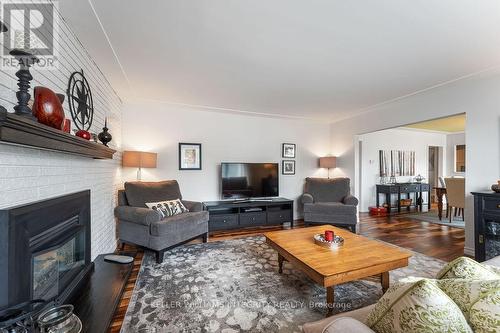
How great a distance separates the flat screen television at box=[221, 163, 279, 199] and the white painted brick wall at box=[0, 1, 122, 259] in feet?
6.04

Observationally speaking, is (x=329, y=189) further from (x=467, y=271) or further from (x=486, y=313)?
(x=486, y=313)

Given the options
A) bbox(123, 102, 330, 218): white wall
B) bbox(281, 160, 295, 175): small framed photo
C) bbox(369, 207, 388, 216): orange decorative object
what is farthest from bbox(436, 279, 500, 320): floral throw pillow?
bbox(369, 207, 388, 216): orange decorative object

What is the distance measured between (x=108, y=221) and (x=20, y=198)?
1927mm

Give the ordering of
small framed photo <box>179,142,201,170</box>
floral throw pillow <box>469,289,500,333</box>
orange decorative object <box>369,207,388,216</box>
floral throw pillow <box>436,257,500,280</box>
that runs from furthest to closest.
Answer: orange decorative object <box>369,207,388,216</box> < small framed photo <box>179,142,201,170</box> < floral throw pillow <box>436,257,500,280</box> < floral throw pillow <box>469,289,500,333</box>

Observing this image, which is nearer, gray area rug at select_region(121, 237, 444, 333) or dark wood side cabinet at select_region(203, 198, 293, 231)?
gray area rug at select_region(121, 237, 444, 333)

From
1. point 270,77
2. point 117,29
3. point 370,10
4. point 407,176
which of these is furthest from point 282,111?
point 407,176

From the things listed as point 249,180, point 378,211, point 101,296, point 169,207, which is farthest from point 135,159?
point 378,211

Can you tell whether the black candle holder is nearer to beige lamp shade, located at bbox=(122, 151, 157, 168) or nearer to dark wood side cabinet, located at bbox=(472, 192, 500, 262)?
beige lamp shade, located at bbox=(122, 151, 157, 168)

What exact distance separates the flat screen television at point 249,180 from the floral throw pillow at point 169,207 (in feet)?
3.22

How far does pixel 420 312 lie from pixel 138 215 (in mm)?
2887

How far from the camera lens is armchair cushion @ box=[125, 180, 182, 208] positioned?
3250 millimetres

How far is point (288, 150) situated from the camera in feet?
16.8

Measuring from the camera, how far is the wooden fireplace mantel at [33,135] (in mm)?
890

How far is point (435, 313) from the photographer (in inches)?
23.6
